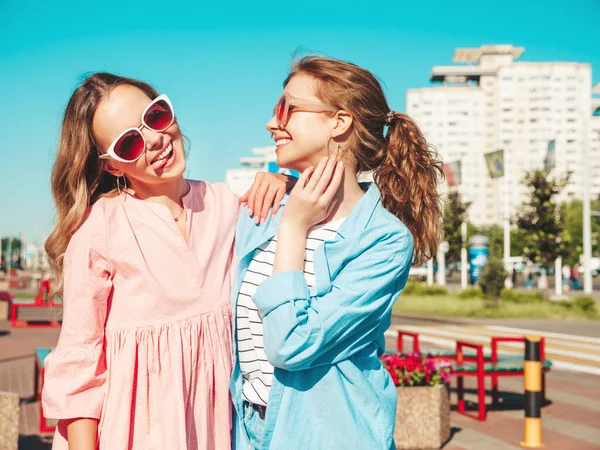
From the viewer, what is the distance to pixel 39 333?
1725 cm

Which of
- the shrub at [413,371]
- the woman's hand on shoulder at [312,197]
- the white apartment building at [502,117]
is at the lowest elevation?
the shrub at [413,371]

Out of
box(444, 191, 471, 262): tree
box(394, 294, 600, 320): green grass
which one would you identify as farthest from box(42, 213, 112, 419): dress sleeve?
box(444, 191, 471, 262): tree

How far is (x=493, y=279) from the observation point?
2323 cm

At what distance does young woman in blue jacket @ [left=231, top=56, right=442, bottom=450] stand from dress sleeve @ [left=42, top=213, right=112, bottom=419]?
1.17 ft

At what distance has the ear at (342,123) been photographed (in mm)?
2082

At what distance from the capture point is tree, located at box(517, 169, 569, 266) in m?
27.2

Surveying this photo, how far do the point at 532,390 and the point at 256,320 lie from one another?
457 centimetres

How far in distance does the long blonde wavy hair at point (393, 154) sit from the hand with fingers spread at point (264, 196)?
0.26 meters

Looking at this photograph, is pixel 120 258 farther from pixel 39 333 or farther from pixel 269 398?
pixel 39 333

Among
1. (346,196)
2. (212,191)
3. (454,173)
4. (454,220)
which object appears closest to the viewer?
(346,196)

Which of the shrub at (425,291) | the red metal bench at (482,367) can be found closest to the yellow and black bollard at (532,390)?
the red metal bench at (482,367)

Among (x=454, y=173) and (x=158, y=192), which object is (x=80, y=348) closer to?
(x=158, y=192)

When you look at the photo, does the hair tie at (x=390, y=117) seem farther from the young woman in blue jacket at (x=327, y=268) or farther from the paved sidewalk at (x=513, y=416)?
the paved sidewalk at (x=513, y=416)

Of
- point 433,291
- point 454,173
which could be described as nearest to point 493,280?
point 433,291
